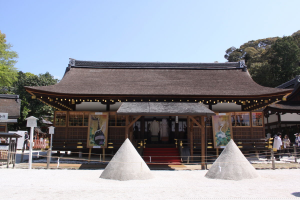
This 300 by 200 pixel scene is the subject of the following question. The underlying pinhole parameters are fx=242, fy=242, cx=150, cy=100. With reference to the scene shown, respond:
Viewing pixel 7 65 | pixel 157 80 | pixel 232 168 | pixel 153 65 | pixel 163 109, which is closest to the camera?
pixel 232 168

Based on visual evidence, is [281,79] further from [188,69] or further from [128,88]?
[128,88]

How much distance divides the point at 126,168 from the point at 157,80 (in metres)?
8.23

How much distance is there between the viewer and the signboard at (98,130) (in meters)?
13.0

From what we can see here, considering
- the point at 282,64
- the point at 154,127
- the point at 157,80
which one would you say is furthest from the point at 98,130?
the point at 282,64

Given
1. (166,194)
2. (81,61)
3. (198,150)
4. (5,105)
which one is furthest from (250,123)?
(5,105)

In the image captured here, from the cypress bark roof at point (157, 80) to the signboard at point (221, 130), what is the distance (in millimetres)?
1432

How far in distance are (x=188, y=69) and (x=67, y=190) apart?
518 inches

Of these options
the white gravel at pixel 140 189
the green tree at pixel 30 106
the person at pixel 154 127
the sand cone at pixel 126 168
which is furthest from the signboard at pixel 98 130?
the green tree at pixel 30 106

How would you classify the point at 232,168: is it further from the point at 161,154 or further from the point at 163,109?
the point at 161,154

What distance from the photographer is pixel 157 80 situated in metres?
15.5

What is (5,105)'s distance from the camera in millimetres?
24109

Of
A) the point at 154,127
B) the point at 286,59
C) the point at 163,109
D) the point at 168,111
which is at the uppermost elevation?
the point at 286,59

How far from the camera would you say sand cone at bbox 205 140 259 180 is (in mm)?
8195

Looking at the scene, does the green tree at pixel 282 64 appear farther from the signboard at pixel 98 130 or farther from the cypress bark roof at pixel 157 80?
the signboard at pixel 98 130
